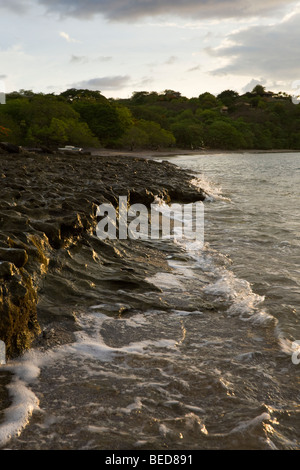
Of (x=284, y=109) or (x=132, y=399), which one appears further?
(x=284, y=109)

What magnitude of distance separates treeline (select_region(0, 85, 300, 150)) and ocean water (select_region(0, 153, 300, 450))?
41235mm

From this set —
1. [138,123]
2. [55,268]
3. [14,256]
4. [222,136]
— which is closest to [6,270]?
[14,256]

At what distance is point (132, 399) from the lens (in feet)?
9.50

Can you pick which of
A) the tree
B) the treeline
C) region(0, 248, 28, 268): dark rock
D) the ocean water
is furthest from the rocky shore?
the tree

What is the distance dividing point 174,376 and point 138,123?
81903mm

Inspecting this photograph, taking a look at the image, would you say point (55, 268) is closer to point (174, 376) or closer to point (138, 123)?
point (174, 376)

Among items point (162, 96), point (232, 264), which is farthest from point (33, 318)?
point (162, 96)

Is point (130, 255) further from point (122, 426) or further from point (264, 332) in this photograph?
point (122, 426)

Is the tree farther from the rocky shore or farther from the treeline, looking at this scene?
the rocky shore

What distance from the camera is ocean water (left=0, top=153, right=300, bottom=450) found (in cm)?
253

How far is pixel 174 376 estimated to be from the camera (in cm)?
322

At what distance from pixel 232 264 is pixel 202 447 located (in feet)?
14.7
